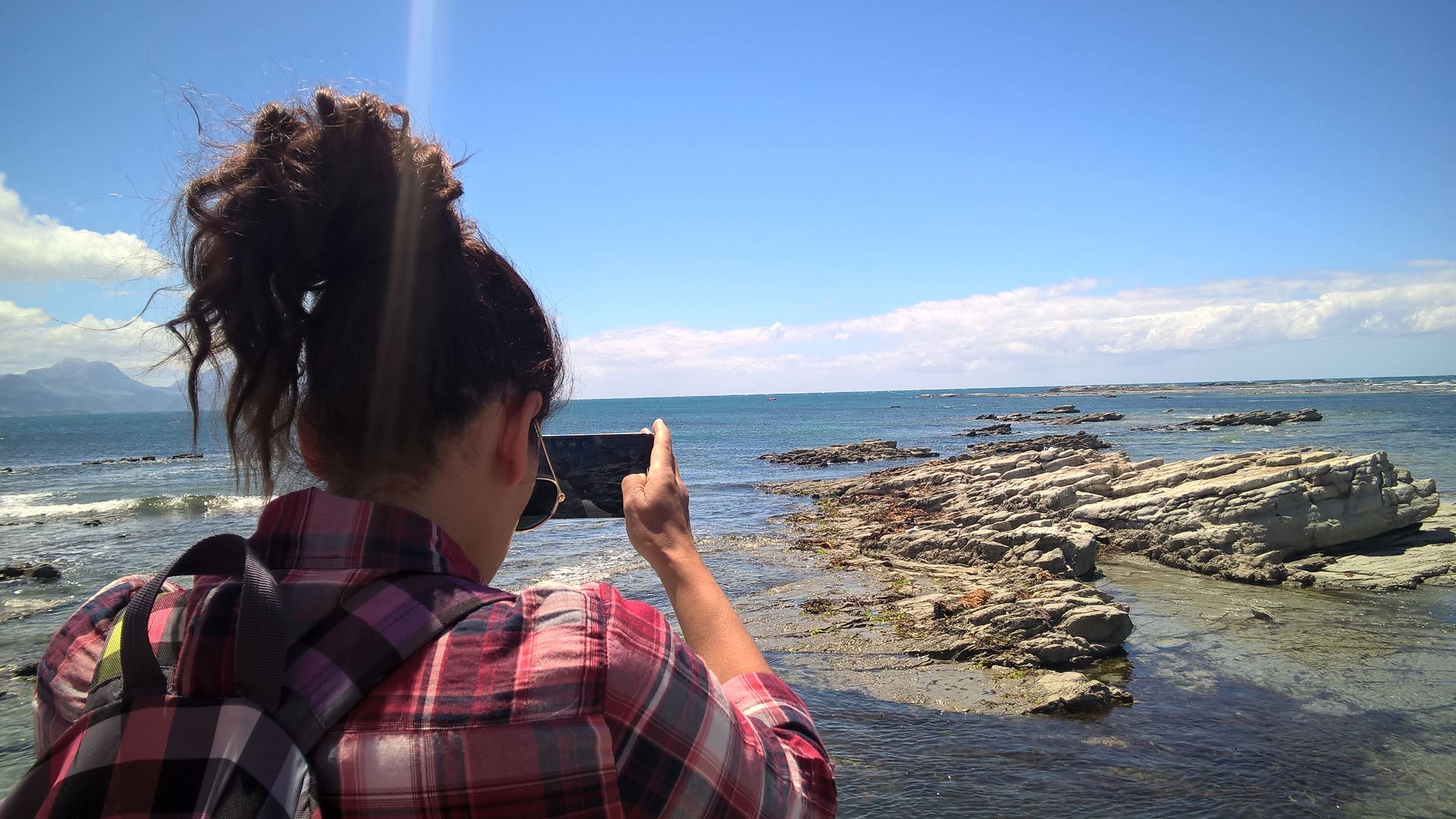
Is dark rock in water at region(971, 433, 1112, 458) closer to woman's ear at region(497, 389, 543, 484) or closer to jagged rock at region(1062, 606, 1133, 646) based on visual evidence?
jagged rock at region(1062, 606, 1133, 646)

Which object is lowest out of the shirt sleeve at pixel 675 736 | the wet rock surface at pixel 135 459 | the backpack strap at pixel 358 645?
the wet rock surface at pixel 135 459

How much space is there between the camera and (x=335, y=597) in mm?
919

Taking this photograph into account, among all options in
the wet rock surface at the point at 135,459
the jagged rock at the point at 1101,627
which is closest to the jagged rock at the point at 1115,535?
the jagged rock at the point at 1101,627

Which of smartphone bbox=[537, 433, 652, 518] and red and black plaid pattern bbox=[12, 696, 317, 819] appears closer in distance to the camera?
red and black plaid pattern bbox=[12, 696, 317, 819]

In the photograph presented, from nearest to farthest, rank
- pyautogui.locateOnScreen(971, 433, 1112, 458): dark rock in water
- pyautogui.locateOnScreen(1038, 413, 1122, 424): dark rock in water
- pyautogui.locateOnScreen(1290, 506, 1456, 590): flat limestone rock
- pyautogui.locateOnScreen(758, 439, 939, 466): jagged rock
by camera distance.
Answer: pyautogui.locateOnScreen(1290, 506, 1456, 590): flat limestone rock → pyautogui.locateOnScreen(971, 433, 1112, 458): dark rock in water → pyautogui.locateOnScreen(758, 439, 939, 466): jagged rock → pyautogui.locateOnScreen(1038, 413, 1122, 424): dark rock in water

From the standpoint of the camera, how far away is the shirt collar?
99 cm

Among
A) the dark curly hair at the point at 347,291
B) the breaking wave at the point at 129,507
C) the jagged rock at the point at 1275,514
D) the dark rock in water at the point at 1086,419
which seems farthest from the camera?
the dark rock in water at the point at 1086,419

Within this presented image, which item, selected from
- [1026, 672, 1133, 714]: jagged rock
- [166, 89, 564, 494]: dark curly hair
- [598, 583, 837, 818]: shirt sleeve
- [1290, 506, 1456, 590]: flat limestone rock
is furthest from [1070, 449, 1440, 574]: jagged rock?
[166, 89, 564, 494]: dark curly hair

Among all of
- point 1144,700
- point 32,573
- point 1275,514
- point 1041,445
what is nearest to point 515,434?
point 1144,700

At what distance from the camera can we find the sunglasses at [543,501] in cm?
166

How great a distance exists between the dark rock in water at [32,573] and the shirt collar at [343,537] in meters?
19.4

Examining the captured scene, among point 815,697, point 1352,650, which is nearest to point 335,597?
point 815,697

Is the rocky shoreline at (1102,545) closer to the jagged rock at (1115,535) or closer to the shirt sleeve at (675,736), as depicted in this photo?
the jagged rock at (1115,535)

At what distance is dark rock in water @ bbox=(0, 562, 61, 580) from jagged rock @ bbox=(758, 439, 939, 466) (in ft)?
97.3
